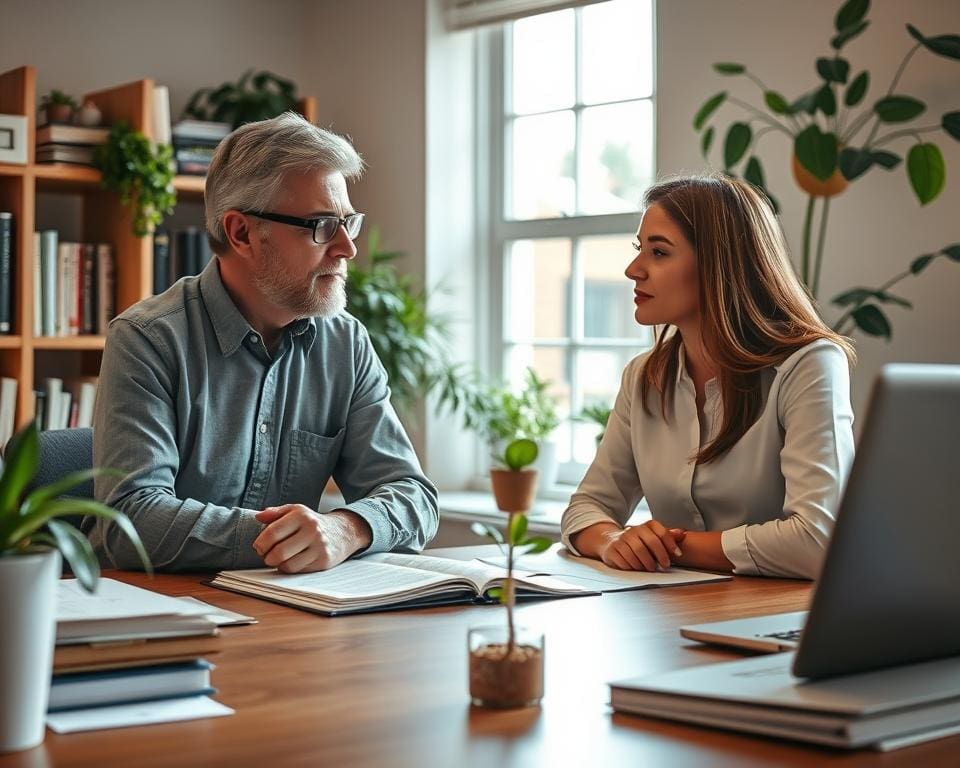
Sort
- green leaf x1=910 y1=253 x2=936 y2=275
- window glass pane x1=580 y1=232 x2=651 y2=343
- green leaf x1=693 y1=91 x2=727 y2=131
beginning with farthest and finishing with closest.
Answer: window glass pane x1=580 y1=232 x2=651 y2=343, green leaf x1=693 y1=91 x2=727 y2=131, green leaf x1=910 y1=253 x2=936 y2=275

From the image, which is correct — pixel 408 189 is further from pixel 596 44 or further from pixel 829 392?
pixel 829 392

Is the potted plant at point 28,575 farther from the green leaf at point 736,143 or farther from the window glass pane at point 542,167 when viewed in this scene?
the window glass pane at point 542,167

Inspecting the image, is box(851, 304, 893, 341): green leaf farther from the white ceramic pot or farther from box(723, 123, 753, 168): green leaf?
the white ceramic pot

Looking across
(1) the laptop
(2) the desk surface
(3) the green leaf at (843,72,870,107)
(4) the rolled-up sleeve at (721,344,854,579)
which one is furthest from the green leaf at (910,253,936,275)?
(1) the laptop

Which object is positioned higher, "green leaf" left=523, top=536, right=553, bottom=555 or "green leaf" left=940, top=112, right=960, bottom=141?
"green leaf" left=940, top=112, right=960, bottom=141

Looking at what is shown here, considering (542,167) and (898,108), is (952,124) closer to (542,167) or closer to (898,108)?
(898,108)

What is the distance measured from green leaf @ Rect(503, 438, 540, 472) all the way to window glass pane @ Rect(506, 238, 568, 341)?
3.31 m

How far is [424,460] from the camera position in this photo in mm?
4406

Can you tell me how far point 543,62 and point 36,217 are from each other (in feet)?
5.64

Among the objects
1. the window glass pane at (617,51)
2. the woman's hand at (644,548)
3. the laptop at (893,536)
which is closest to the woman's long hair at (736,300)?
the woman's hand at (644,548)

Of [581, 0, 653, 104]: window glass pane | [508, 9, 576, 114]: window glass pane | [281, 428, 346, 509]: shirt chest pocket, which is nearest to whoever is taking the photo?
[281, 428, 346, 509]: shirt chest pocket

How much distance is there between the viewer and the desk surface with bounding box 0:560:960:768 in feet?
3.06

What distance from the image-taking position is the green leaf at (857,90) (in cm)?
294

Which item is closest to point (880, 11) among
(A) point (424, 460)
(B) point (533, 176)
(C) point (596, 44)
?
(C) point (596, 44)
